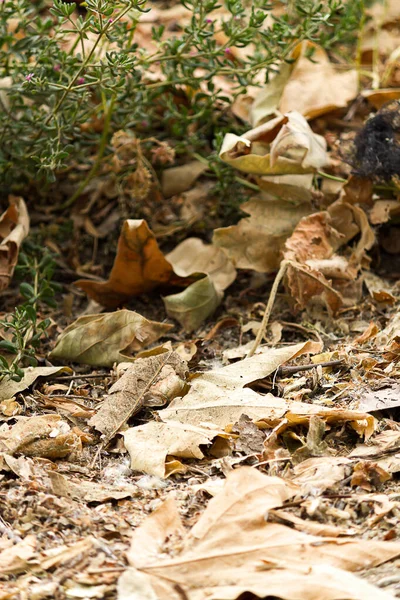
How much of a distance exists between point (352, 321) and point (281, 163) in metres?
0.47

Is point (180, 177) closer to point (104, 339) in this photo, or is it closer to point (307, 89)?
point (307, 89)

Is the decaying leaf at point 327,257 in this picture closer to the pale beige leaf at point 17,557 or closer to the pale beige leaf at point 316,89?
the pale beige leaf at point 316,89

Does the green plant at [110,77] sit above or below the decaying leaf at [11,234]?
above

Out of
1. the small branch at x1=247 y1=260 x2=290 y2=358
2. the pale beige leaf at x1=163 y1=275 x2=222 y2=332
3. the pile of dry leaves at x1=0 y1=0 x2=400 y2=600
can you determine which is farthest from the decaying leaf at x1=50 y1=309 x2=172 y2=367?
the small branch at x1=247 y1=260 x2=290 y2=358

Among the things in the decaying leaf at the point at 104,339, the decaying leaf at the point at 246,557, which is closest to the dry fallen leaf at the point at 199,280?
the decaying leaf at the point at 104,339

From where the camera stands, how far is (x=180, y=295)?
216cm

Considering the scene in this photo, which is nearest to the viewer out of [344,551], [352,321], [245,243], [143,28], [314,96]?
[344,551]

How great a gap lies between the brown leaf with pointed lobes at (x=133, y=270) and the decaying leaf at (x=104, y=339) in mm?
213

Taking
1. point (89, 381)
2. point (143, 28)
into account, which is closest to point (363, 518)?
point (89, 381)

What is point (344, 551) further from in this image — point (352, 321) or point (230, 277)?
point (230, 277)

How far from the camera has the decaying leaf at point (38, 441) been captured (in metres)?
1.47

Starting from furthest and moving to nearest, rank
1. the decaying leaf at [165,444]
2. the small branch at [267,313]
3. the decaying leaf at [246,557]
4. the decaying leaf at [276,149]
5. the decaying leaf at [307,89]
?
the decaying leaf at [307,89], the decaying leaf at [276,149], the small branch at [267,313], the decaying leaf at [165,444], the decaying leaf at [246,557]

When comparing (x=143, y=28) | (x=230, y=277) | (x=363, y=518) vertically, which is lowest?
(x=230, y=277)

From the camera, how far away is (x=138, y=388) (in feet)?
5.47
